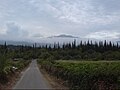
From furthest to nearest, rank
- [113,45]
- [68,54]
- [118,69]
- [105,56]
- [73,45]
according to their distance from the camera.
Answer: [73,45]
[113,45]
[68,54]
[105,56]
[118,69]

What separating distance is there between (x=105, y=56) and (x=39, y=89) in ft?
380

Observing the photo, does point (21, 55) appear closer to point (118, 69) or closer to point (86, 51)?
point (86, 51)

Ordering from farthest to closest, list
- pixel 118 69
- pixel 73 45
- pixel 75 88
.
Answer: pixel 73 45
pixel 75 88
pixel 118 69

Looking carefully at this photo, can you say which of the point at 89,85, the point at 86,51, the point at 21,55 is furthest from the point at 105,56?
the point at 89,85

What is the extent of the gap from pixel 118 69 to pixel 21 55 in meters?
155

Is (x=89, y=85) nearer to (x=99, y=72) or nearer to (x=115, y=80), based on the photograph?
(x=99, y=72)

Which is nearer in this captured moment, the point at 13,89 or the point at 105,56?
the point at 13,89

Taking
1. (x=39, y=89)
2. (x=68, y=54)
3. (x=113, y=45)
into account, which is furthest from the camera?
(x=113, y=45)

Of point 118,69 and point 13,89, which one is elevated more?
point 118,69

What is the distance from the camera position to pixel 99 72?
53.8ft

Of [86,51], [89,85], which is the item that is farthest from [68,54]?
[89,85]

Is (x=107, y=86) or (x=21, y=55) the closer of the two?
(x=107, y=86)

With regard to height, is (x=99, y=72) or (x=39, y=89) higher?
(x=99, y=72)

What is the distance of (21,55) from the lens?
16925 centimetres
